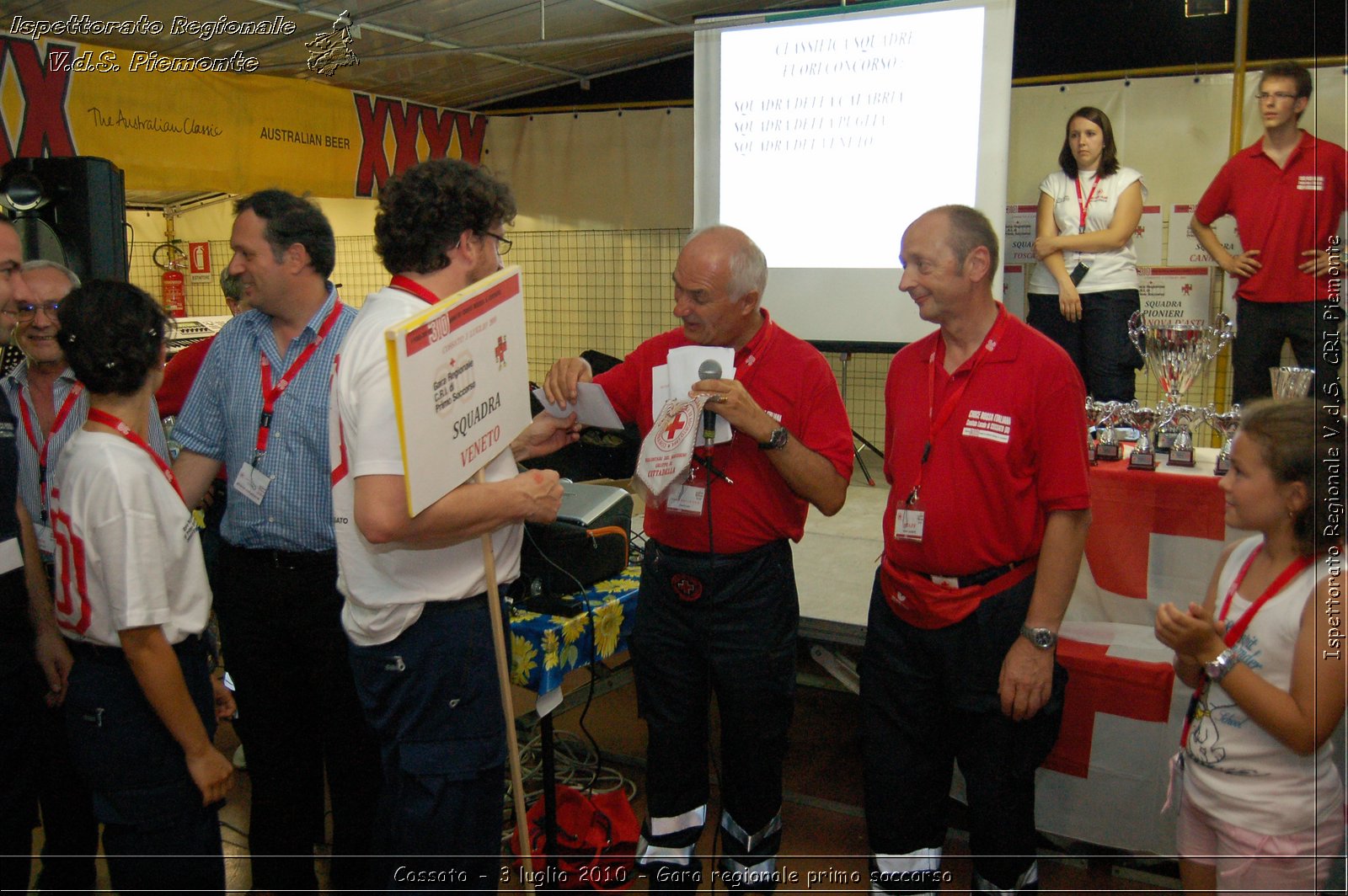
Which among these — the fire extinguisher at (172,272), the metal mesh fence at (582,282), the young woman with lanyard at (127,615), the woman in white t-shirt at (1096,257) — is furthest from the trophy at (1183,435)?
the fire extinguisher at (172,272)

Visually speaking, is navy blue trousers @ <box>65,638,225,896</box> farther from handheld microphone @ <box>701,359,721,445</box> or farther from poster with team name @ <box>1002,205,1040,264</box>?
poster with team name @ <box>1002,205,1040,264</box>

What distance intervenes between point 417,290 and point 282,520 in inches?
28.6

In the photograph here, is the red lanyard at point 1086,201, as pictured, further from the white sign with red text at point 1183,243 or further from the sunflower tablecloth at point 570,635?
the sunflower tablecloth at point 570,635

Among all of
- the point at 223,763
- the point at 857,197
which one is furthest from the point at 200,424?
the point at 857,197

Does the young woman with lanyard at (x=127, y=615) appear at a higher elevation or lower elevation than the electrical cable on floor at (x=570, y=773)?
higher

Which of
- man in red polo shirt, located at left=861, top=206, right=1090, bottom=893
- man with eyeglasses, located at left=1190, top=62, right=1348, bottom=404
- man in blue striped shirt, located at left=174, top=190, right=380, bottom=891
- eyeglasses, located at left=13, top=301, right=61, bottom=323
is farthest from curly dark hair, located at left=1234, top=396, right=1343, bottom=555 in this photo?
eyeglasses, located at left=13, top=301, right=61, bottom=323

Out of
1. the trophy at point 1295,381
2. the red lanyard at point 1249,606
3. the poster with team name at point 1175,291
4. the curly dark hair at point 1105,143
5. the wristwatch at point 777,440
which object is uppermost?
the curly dark hair at point 1105,143

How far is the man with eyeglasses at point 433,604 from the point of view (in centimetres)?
161

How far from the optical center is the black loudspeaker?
2920 mm

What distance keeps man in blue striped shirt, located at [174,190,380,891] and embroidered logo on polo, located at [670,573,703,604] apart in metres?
0.77

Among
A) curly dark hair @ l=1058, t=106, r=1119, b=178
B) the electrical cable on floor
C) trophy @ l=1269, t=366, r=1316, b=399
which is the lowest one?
the electrical cable on floor

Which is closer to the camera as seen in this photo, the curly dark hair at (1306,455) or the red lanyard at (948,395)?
the curly dark hair at (1306,455)

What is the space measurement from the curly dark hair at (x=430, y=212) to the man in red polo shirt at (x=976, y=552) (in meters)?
0.92

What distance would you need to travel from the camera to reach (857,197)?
3.96m
